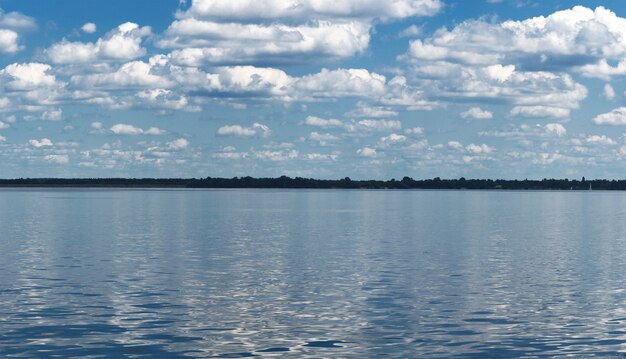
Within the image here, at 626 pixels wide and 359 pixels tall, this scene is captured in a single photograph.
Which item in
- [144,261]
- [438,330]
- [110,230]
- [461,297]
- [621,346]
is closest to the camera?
[621,346]

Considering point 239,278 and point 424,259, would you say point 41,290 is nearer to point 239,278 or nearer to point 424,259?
point 239,278

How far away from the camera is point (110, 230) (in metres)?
92.1

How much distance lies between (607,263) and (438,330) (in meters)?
29.2

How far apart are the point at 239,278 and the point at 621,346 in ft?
76.8

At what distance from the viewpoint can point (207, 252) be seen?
217 feet

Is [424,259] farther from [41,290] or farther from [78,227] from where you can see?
[78,227]

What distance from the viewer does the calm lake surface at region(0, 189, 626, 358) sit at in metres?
31.6

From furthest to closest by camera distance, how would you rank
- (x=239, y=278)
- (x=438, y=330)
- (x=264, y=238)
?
(x=264, y=238), (x=239, y=278), (x=438, y=330)

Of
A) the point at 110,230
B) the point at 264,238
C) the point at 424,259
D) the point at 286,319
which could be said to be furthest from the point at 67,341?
the point at 110,230

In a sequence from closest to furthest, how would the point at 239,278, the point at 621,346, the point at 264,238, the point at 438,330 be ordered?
1. the point at 621,346
2. the point at 438,330
3. the point at 239,278
4. the point at 264,238

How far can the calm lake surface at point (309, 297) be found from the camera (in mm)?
31578

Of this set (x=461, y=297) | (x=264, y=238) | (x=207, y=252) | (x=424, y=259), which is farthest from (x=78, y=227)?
(x=461, y=297)

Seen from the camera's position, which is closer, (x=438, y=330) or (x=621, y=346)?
(x=621, y=346)

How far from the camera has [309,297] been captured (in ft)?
139
